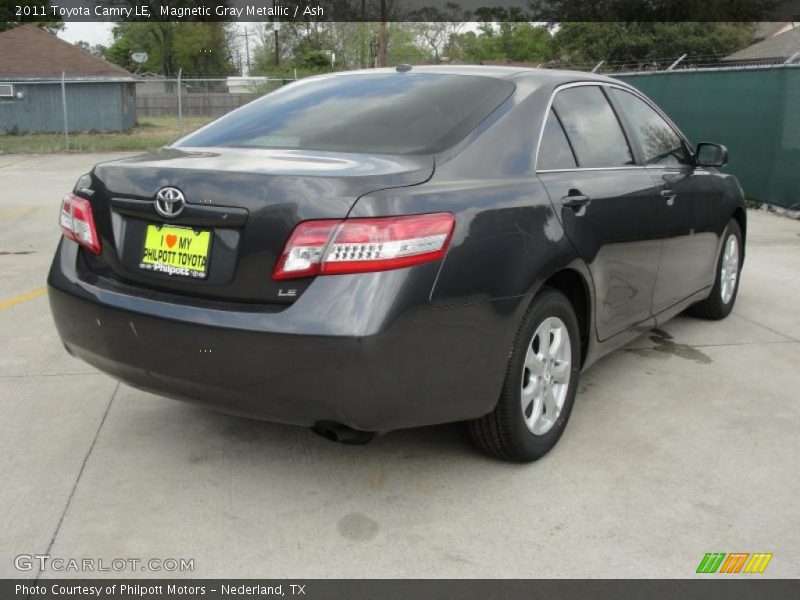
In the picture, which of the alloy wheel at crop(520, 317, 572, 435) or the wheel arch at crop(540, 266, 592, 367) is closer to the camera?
the alloy wheel at crop(520, 317, 572, 435)

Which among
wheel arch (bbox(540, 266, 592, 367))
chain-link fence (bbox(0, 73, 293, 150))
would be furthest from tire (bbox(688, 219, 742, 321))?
chain-link fence (bbox(0, 73, 293, 150))

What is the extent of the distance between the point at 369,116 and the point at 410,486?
1520 mm

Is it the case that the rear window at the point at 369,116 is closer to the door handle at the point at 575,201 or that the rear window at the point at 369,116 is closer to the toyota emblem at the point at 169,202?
the door handle at the point at 575,201

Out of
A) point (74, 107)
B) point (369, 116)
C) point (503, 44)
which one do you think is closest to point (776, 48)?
point (74, 107)

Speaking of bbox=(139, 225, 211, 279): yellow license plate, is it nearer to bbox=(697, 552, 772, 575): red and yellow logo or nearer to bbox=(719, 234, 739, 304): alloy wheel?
bbox=(697, 552, 772, 575): red and yellow logo

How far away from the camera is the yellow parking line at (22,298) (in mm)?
6120

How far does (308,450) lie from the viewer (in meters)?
3.62

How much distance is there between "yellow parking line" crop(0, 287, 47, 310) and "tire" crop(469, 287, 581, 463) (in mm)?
4132

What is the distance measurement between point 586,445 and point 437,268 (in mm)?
1349

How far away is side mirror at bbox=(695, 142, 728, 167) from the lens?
16.4 feet

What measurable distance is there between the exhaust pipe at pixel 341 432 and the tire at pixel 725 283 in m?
3.34

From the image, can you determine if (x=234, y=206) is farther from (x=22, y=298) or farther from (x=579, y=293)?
(x=22, y=298)
